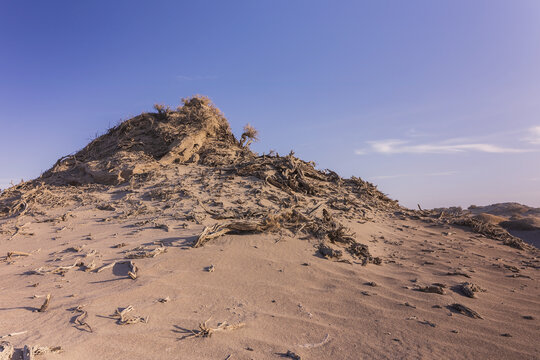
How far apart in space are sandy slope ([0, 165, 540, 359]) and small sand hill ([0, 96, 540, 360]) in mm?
21

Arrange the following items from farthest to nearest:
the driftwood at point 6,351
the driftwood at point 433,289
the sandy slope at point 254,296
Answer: the driftwood at point 433,289, the sandy slope at point 254,296, the driftwood at point 6,351

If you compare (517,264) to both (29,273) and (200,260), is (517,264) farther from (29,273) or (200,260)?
(29,273)

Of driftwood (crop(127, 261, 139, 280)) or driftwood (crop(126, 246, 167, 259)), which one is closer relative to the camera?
driftwood (crop(127, 261, 139, 280))

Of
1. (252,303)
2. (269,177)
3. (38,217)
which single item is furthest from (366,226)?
(38,217)

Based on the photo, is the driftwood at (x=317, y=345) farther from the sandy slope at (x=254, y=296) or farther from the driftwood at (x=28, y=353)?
the driftwood at (x=28, y=353)

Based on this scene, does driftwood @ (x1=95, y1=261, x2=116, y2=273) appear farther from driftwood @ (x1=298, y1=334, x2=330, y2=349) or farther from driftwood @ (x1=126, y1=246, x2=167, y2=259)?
driftwood @ (x1=298, y1=334, x2=330, y2=349)

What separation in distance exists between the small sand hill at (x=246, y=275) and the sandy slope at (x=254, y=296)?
0.07ft

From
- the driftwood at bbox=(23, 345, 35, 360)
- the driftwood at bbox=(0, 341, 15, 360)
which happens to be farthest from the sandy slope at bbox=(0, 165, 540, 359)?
the driftwood at bbox=(0, 341, 15, 360)

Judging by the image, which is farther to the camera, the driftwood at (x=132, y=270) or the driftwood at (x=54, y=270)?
the driftwood at (x=54, y=270)

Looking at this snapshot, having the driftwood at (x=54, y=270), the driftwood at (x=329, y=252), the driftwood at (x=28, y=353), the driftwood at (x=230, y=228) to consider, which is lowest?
the driftwood at (x=28, y=353)

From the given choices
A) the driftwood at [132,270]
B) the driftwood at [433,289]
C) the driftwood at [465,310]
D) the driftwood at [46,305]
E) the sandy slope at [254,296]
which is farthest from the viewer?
the driftwood at [433,289]

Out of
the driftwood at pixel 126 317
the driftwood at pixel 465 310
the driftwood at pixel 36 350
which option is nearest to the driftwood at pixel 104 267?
the driftwood at pixel 126 317

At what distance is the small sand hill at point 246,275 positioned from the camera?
2.77 m

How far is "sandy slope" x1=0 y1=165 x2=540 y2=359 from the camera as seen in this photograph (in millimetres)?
2709
